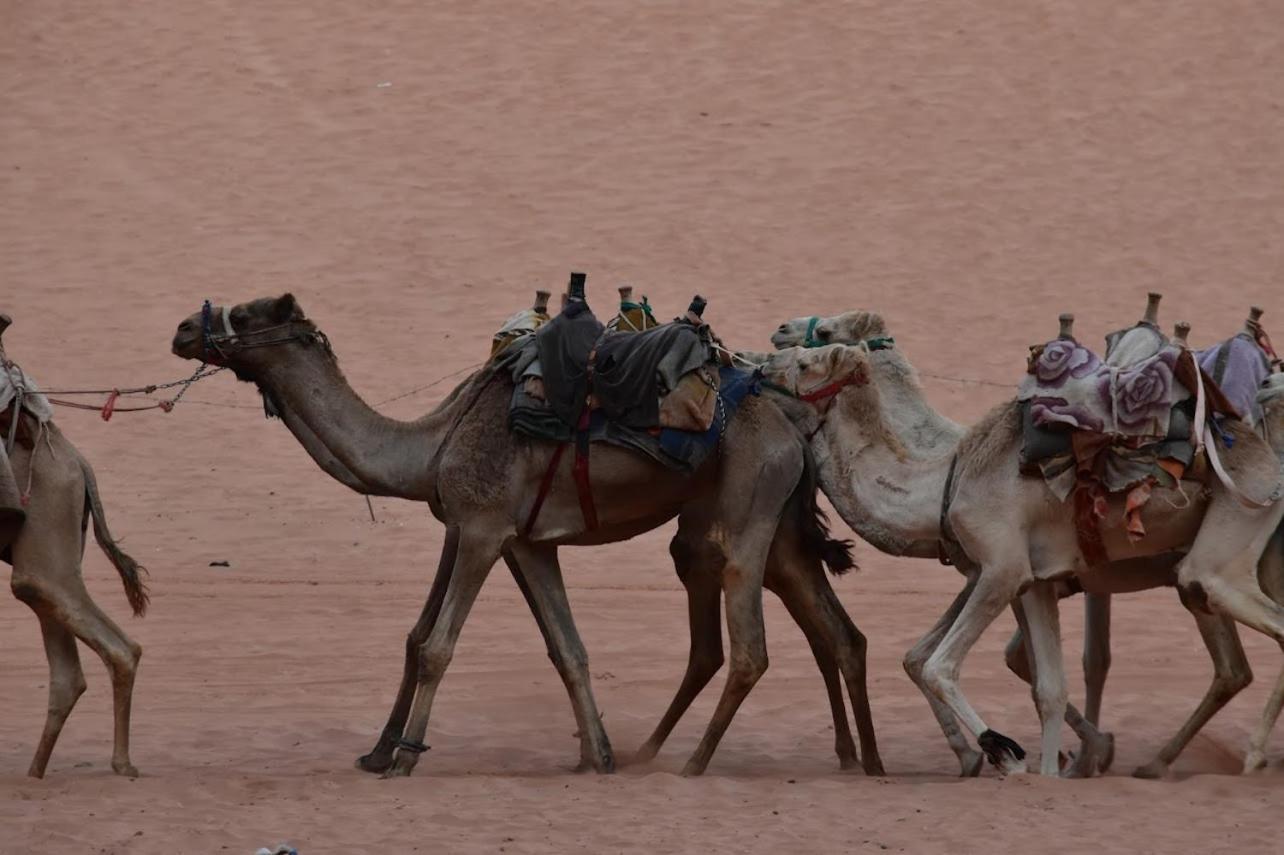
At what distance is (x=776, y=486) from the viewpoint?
10344 mm

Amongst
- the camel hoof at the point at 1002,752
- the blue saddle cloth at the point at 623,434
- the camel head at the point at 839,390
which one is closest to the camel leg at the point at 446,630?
the blue saddle cloth at the point at 623,434

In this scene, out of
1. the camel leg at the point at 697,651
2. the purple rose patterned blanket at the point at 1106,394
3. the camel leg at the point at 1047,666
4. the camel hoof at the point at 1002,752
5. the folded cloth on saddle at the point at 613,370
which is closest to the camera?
the camel hoof at the point at 1002,752

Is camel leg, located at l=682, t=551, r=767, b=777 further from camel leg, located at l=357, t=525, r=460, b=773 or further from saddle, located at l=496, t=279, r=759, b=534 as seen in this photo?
camel leg, located at l=357, t=525, r=460, b=773

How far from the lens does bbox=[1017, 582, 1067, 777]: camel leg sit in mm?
9898

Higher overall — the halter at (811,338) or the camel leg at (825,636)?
the halter at (811,338)

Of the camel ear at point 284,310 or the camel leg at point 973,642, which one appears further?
the camel ear at point 284,310

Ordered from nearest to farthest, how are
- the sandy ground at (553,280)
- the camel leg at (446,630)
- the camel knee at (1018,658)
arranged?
the sandy ground at (553,280) < the camel leg at (446,630) < the camel knee at (1018,658)

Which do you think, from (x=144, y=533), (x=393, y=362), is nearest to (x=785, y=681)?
(x=144, y=533)

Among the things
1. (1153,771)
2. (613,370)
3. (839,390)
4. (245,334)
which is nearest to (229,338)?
(245,334)

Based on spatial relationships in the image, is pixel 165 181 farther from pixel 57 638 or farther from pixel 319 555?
pixel 57 638

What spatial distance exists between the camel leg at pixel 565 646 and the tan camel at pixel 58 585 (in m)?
1.90

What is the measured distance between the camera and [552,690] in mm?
12984

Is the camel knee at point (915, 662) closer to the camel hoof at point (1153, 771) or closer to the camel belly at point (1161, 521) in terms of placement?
the camel belly at point (1161, 521)

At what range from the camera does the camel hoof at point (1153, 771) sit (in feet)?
34.4
